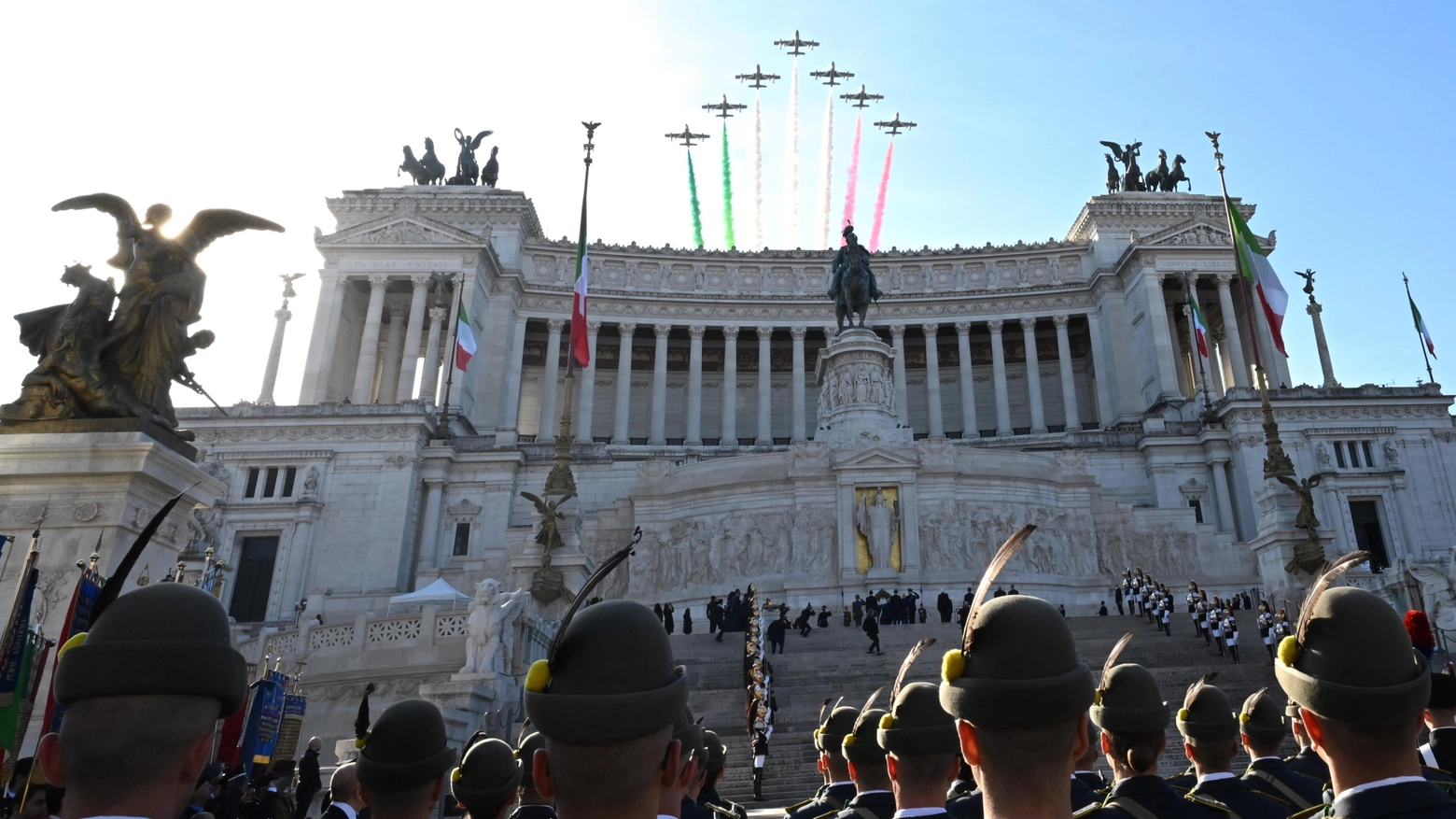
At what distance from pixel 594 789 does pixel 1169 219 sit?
2851 inches

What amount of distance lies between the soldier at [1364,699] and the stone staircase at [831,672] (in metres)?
12.3

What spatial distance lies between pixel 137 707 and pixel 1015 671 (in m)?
2.54

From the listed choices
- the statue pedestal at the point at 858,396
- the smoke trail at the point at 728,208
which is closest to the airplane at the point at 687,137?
the smoke trail at the point at 728,208

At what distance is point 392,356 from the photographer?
211 ft

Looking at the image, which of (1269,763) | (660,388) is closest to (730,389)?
(660,388)

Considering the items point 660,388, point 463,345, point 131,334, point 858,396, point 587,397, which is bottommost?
point 131,334

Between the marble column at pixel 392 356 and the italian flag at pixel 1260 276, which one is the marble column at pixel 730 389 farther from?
the italian flag at pixel 1260 276

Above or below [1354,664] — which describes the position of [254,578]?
above

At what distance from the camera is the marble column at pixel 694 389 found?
63.5 meters

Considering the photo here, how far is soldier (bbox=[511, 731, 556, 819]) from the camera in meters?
4.76

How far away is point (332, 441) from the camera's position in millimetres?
45594

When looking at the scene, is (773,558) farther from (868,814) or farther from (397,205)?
(397,205)

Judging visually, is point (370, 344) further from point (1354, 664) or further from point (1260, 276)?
point (1354, 664)

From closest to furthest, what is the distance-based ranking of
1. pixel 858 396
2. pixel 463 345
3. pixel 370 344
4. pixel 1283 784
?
pixel 1283 784, pixel 858 396, pixel 463 345, pixel 370 344
